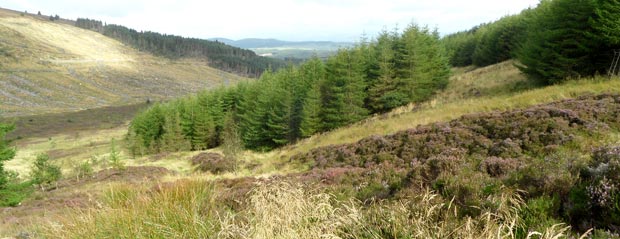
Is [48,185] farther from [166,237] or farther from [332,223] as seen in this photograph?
[332,223]

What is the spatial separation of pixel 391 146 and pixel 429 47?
23.0m

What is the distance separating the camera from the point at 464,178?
13.5 feet

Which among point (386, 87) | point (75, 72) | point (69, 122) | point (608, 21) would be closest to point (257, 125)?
point (386, 87)

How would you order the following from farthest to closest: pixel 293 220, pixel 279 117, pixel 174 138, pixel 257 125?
pixel 174 138, pixel 257 125, pixel 279 117, pixel 293 220

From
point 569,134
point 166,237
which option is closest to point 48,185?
point 166,237

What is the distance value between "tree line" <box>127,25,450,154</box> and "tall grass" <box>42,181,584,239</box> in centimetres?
1969

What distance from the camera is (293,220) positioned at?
3.67 metres

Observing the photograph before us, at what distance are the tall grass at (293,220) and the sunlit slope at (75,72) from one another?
4640 inches

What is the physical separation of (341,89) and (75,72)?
482 feet

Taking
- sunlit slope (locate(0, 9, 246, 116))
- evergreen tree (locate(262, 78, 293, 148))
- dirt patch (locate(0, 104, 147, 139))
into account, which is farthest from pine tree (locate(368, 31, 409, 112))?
sunlit slope (locate(0, 9, 246, 116))

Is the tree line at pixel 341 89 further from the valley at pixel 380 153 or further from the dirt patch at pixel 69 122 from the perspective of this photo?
the dirt patch at pixel 69 122

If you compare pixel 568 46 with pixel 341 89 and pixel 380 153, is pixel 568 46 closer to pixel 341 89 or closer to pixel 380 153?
pixel 341 89

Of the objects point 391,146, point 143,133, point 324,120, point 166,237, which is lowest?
point 143,133

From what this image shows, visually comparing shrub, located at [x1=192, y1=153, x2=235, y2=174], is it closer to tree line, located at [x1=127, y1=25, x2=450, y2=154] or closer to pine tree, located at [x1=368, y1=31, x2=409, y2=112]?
tree line, located at [x1=127, y1=25, x2=450, y2=154]
